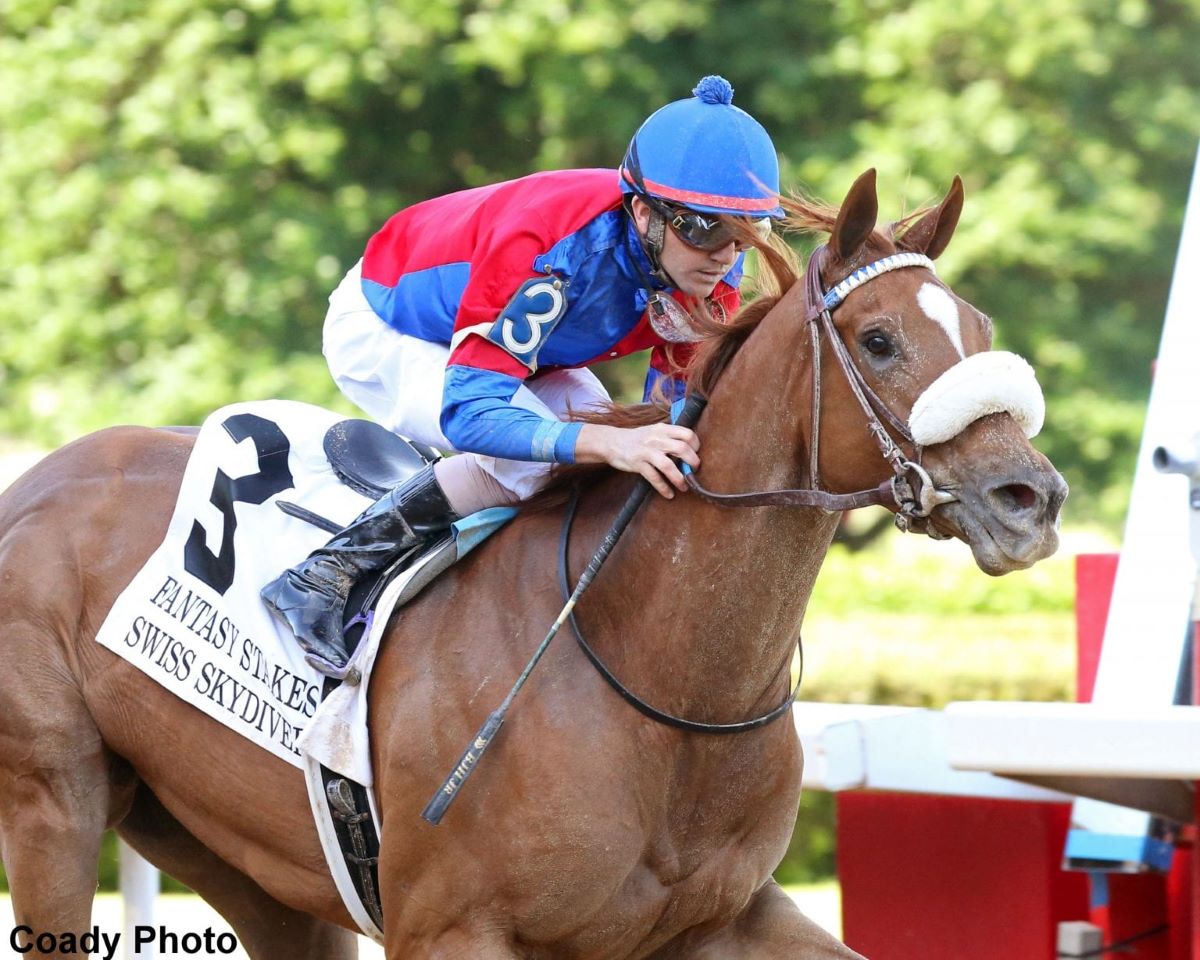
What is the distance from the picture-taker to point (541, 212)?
319 centimetres

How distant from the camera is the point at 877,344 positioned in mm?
2740

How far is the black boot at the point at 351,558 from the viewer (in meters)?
3.39

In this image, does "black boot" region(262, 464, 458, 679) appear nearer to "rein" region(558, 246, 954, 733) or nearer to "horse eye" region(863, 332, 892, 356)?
"rein" region(558, 246, 954, 733)

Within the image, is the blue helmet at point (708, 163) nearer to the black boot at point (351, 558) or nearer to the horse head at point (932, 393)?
the horse head at point (932, 393)

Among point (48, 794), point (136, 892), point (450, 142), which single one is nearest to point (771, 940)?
point (48, 794)

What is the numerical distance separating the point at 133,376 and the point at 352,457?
745cm

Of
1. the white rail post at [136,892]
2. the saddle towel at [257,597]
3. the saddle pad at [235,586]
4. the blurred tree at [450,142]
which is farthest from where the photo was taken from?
the blurred tree at [450,142]

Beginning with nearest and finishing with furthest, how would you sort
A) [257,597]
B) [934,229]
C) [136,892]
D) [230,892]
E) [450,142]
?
[934,229]
[257,597]
[230,892]
[136,892]
[450,142]

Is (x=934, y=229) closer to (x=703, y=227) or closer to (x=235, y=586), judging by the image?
(x=703, y=227)

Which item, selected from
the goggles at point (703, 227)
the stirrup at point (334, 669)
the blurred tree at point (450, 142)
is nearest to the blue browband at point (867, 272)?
the goggles at point (703, 227)

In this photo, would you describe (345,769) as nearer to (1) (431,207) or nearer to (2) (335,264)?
(1) (431,207)

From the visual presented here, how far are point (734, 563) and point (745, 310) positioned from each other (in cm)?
48

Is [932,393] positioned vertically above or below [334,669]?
above

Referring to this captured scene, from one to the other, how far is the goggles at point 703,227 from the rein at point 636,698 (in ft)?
1.97
